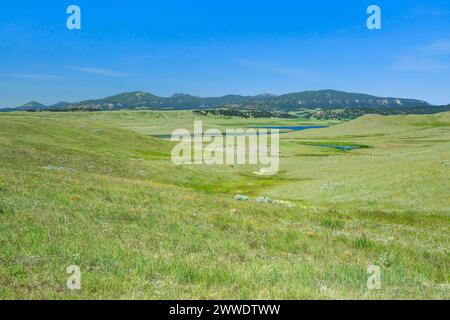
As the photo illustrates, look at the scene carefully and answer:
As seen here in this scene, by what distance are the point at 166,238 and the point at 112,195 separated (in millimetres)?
8975

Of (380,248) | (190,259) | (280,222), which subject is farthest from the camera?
(280,222)

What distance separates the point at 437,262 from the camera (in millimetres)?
13984

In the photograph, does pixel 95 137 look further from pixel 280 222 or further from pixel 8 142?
pixel 280 222

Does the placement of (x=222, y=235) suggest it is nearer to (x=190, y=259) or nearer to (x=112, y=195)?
(x=190, y=259)

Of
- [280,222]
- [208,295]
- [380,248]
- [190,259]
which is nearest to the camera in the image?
[208,295]

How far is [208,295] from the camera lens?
8.20 metres

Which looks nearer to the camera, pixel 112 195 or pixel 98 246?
pixel 98 246

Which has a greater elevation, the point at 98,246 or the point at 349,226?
the point at 98,246
